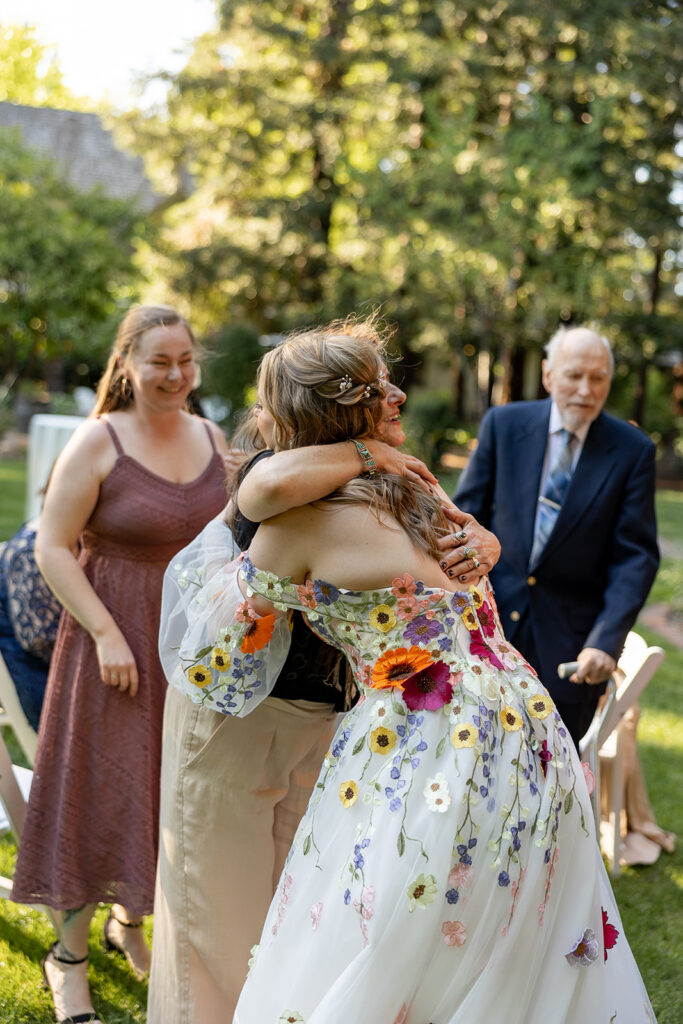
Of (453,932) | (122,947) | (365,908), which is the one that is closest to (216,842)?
(365,908)

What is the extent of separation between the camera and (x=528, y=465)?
4.09m

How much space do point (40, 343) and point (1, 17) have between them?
6689 millimetres

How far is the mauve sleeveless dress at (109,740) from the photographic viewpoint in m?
3.16

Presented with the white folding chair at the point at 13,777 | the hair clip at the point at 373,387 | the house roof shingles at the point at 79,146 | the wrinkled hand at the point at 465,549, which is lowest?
the white folding chair at the point at 13,777

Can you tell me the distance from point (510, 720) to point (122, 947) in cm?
208

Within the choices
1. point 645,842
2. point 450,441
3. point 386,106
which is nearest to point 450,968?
point 645,842

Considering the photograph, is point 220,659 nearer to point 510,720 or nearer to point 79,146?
point 510,720

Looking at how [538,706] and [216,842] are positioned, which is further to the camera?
[216,842]

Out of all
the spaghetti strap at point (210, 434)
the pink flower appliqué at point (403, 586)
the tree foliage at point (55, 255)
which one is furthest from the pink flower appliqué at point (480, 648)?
the tree foliage at point (55, 255)

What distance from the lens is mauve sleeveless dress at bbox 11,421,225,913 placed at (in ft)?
10.4

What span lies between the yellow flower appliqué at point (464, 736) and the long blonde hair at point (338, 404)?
370 mm

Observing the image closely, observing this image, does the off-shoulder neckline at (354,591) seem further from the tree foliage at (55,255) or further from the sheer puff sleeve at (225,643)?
the tree foliage at (55,255)

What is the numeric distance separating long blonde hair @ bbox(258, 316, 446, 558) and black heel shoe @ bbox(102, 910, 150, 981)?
206cm

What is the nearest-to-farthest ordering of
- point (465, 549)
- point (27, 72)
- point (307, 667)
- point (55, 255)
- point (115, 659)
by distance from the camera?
point (465, 549) → point (307, 667) → point (115, 659) → point (55, 255) → point (27, 72)
